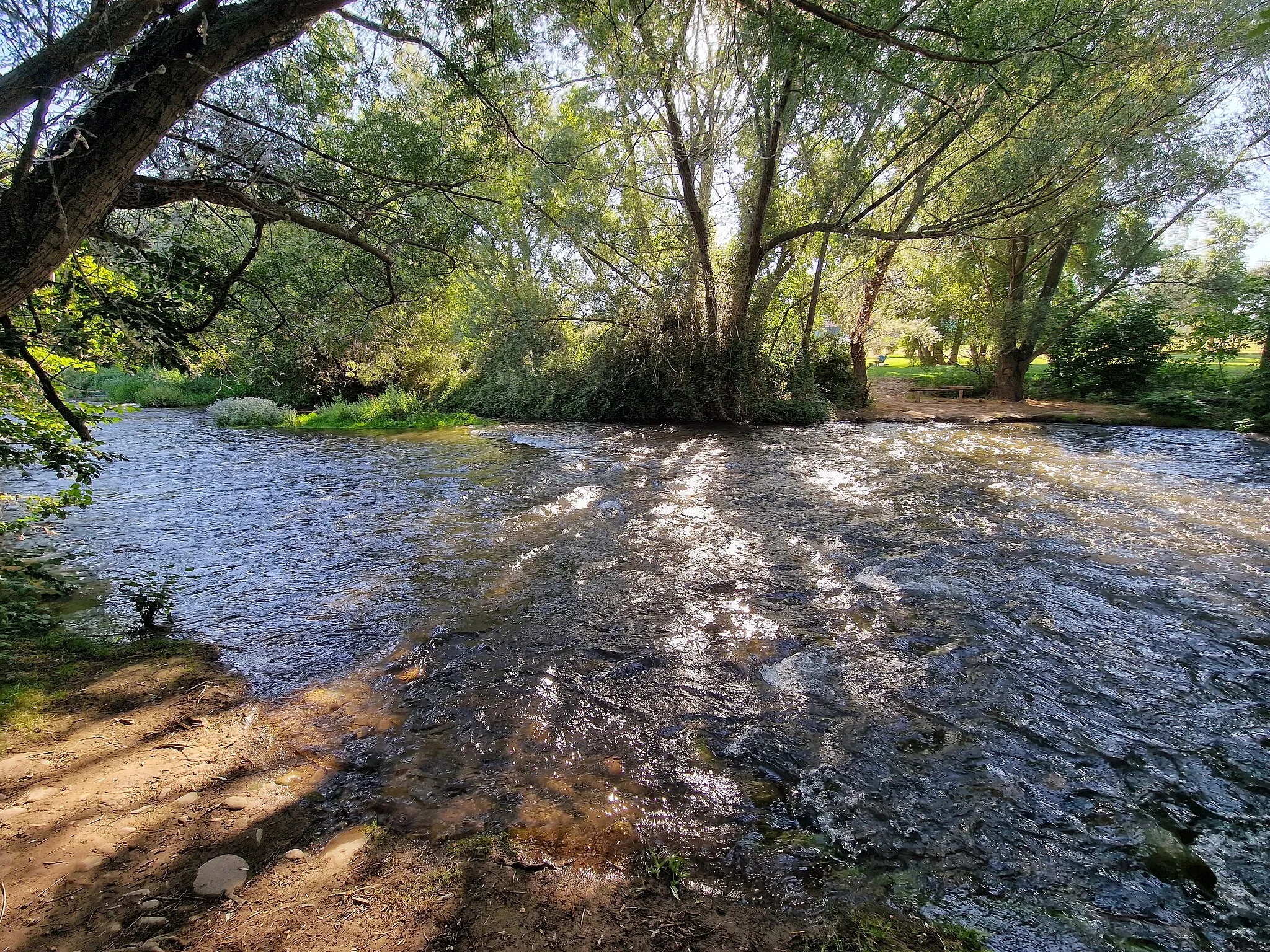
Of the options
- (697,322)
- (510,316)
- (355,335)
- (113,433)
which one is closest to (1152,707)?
(355,335)

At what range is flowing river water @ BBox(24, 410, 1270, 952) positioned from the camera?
2.17m

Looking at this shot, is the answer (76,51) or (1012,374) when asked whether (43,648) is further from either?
(1012,374)

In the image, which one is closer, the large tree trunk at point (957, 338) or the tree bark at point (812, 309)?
the tree bark at point (812, 309)

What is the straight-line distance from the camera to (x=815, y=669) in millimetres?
3471

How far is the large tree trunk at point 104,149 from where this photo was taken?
96.7 inches


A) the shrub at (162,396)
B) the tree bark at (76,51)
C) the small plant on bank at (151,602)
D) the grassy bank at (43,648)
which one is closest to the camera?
the tree bark at (76,51)

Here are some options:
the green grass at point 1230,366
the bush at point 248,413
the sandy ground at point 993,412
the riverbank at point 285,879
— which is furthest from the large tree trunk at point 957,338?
the riverbank at point 285,879

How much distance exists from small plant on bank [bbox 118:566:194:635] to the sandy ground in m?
15.5

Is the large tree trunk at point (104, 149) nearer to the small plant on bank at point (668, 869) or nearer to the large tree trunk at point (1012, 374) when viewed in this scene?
the small plant on bank at point (668, 869)

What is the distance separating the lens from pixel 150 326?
412 cm

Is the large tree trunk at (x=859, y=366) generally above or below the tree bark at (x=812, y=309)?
below

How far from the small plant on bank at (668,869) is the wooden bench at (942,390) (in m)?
19.9

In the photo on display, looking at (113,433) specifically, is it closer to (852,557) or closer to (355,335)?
(355,335)

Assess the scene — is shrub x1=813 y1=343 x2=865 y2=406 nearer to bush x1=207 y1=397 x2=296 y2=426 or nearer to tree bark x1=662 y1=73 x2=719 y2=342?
tree bark x1=662 y1=73 x2=719 y2=342
